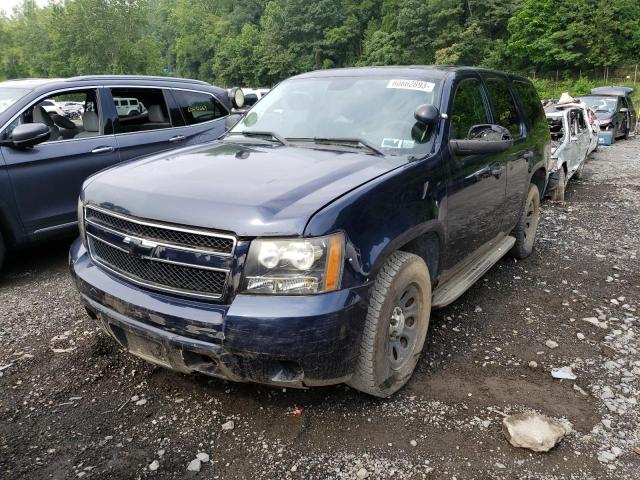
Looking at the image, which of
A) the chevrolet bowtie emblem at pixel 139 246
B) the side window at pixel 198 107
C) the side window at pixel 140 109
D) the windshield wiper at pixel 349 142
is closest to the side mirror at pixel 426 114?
the windshield wiper at pixel 349 142

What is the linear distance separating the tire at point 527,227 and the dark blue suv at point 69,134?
3.84 m

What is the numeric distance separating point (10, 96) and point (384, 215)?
424cm

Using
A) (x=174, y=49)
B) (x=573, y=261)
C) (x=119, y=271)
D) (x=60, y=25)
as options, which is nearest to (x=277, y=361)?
(x=119, y=271)

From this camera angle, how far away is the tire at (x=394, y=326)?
2603mm

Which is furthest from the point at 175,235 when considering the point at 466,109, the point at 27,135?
the point at 27,135

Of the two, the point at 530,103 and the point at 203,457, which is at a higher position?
the point at 530,103

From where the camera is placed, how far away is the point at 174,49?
356ft

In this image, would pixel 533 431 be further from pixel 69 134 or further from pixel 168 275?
pixel 69 134

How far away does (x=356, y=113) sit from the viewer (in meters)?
3.49

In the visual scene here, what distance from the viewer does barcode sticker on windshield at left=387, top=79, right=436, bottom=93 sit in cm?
353

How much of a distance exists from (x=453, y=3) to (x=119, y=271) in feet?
217

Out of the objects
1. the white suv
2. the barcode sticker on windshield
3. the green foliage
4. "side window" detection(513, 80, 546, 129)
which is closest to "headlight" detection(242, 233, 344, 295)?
the barcode sticker on windshield

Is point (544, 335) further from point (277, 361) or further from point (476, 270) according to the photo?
point (277, 361)

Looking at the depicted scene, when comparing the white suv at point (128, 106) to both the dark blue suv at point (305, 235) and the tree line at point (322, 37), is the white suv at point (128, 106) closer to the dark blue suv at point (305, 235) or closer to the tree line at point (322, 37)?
the dark blue suv at point (305, 235)
